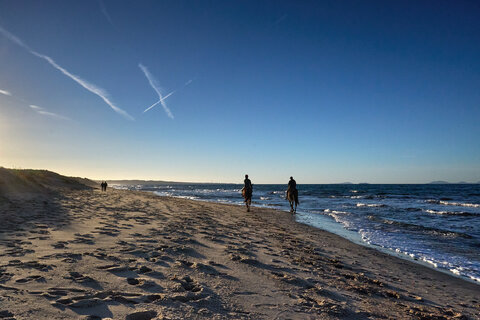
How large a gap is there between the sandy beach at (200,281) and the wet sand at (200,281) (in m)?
0.02

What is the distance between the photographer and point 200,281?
3895mm

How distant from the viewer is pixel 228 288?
370 cm

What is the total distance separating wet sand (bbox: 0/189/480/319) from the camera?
2957 millimetres

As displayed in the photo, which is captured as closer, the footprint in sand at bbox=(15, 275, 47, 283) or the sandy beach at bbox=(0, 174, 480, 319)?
the sandy beach at bbox=(0, 174, 480, 319)

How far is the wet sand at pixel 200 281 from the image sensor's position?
2957 mm

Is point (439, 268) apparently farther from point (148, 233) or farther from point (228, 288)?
point (148, 233)

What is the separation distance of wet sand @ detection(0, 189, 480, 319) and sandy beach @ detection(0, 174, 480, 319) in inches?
0.6

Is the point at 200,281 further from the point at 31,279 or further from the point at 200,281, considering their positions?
the point at 31,279

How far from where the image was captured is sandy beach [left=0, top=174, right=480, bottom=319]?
2.96 m

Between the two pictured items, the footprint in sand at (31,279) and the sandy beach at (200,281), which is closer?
the sandy beach at (200,281)

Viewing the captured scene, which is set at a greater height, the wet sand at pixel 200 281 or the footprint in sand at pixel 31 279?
the footprint in sand at pixel 31 279

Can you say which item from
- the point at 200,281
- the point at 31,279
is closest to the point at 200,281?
the point at 200,281

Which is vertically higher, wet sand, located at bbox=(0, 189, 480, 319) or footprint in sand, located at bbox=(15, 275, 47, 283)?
footprint in sand, located at bbox=(15, 275, 47, 283)

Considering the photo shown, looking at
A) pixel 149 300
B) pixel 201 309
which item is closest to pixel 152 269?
pixel 149 300
